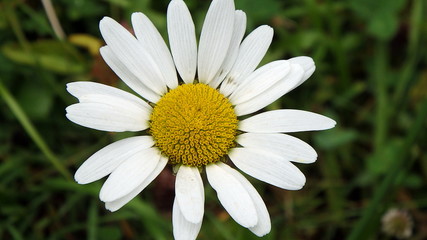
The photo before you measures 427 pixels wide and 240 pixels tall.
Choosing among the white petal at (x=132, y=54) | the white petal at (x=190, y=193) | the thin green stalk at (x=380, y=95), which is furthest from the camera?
Result: the thin green stalk at (x=380, y=95)

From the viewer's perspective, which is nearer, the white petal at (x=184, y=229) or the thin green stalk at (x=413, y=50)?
the white petal at (x=184, y=229)

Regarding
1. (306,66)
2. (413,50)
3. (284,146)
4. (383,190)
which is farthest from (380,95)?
(284,146)

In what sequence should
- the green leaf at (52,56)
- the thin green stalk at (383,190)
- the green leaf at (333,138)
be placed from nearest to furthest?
the thin green stalk at (383,190) < the green leaf at (52,56) < the green leaf at (333,138)

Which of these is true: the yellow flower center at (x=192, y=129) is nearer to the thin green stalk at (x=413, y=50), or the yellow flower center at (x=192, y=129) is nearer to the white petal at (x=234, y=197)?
the white petal at (x=234, y=197)

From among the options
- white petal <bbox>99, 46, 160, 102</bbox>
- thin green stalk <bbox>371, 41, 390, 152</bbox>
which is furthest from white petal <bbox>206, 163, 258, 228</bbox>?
thin green stalk <bbox>371, 41, 390, 152</bbox>

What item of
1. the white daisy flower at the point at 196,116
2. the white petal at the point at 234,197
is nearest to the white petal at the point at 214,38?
the white daisy flower at the point at 196,116
